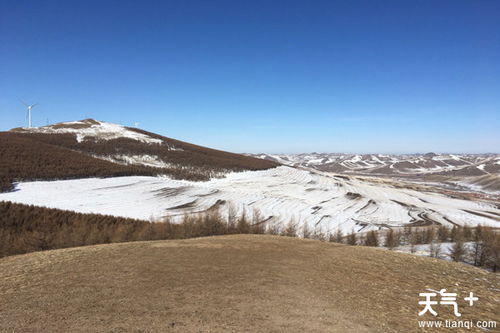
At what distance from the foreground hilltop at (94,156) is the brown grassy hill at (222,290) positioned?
2166 cm

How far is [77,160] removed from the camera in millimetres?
35406

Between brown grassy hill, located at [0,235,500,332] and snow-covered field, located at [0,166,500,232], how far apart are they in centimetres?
1348

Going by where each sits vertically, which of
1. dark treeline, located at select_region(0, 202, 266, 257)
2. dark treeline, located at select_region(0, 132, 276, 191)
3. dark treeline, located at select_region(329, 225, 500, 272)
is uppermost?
dark treeline, located at select_region(0, 132, 276, 191)

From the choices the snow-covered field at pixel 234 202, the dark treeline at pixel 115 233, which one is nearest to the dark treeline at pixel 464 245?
the dark treeline at pixel 115 233

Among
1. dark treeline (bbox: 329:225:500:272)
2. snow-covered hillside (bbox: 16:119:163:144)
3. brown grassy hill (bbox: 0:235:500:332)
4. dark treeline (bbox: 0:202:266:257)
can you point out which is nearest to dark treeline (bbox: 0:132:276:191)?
snow-covered hillside (bbox: 16:119:163:144)

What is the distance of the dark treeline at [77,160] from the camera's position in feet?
92.7

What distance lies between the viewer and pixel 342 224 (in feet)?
90.1

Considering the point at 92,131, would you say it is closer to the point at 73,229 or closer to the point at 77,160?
the point at 77,160

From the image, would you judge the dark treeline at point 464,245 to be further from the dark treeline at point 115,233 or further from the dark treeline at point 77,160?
the dark treeline at point 77,160

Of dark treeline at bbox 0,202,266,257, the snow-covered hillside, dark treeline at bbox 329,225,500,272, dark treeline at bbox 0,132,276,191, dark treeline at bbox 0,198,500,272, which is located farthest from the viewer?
the snow-covered hillside

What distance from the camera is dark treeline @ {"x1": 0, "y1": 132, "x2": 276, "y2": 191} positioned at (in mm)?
28250

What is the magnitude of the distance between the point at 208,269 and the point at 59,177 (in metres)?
28.1

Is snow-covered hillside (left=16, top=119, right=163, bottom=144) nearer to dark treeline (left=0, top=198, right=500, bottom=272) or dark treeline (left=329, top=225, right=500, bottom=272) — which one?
dark treeline (left=0, top=198, right=500, bottom=272)

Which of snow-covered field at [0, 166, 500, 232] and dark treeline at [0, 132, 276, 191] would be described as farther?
dark treeline at [0, 132, 276, 191]
